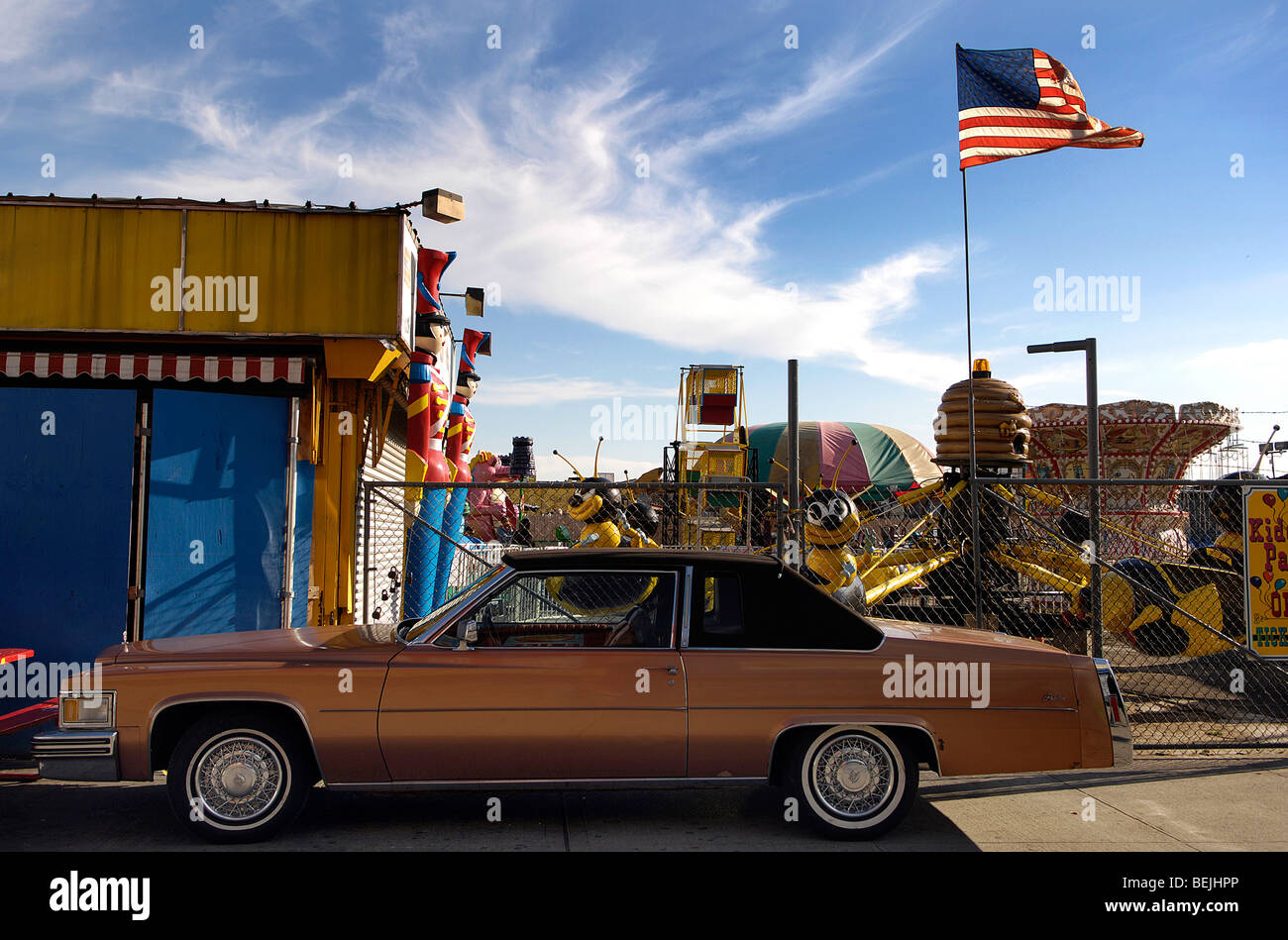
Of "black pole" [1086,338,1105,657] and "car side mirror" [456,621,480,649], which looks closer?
"car side mirror" [456,621,480,649]

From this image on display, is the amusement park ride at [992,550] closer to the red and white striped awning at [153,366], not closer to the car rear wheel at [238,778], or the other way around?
the red and white striped awning at [153,366]

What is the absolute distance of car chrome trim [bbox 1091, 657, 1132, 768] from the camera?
4438mm

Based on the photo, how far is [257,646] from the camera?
462 cm

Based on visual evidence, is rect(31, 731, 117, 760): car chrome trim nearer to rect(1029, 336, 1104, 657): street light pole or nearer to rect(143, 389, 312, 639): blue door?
rect(143, 389, 312, 639): blue door

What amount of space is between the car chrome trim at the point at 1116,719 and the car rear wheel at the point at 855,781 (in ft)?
3.28

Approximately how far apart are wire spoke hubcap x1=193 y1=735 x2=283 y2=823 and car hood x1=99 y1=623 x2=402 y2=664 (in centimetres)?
43

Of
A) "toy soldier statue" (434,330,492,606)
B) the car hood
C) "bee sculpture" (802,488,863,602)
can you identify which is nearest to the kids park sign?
"bee sculpture" (802,488,863,602)

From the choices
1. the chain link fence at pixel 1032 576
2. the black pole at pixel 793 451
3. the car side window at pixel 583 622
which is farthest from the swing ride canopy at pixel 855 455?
the car side window at pixel 583 622

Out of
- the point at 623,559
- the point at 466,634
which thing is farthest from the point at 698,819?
the point at 466,634

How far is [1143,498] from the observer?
16016 mm

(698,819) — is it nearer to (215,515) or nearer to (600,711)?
(600,711)

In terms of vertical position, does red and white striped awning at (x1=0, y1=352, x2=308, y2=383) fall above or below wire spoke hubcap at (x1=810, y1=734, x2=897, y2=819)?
above

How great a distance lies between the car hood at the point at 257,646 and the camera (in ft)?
14.5

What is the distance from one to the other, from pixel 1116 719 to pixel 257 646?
4.45m
